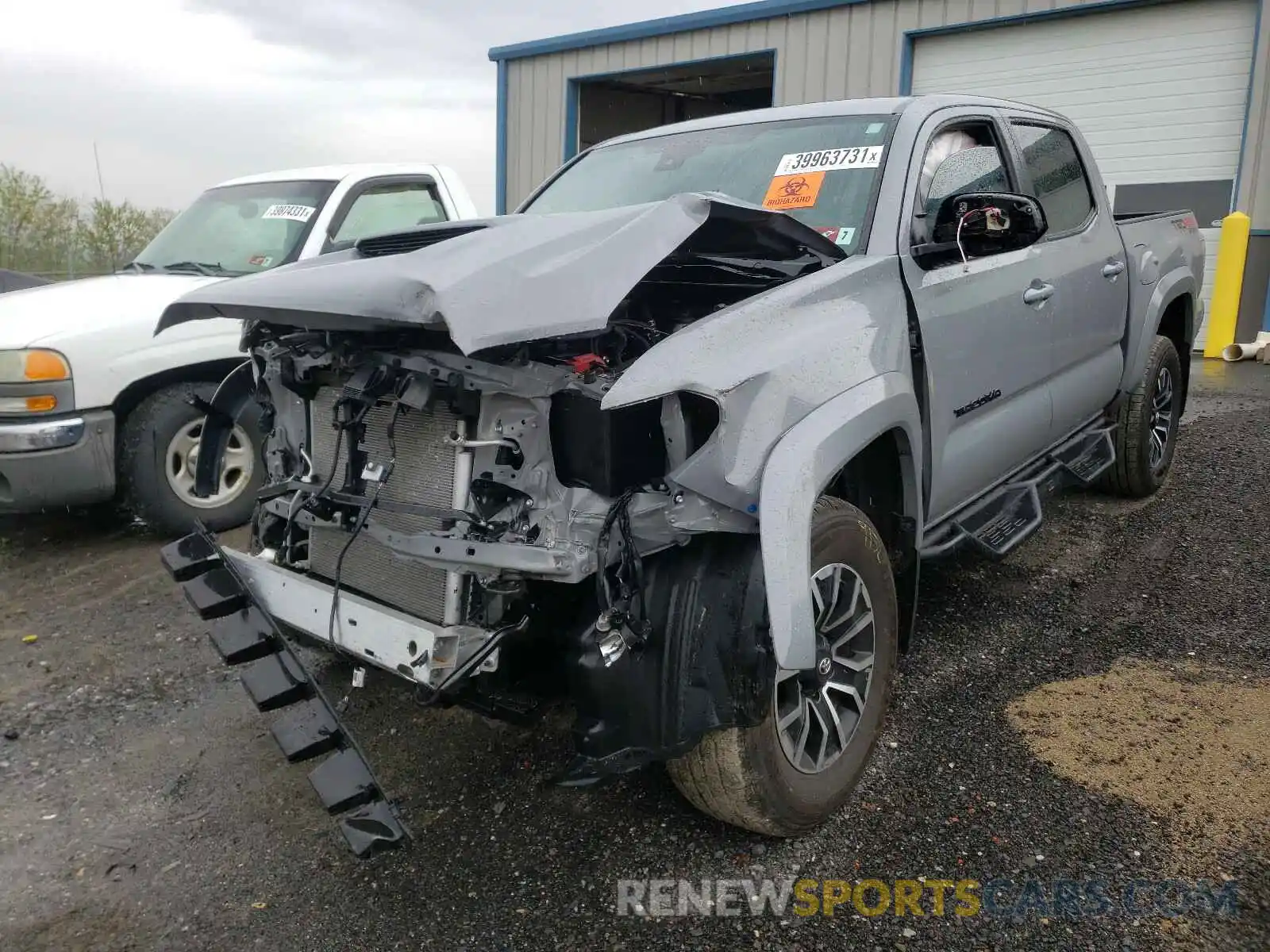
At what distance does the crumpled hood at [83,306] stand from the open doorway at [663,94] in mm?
9701

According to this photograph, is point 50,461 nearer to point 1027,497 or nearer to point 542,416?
point 542,416

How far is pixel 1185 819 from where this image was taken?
2684 millimetres

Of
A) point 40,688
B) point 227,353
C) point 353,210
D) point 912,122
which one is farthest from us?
point 353,210

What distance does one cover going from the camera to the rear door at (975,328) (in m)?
3.16

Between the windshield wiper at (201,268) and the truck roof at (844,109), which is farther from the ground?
the truck roof at (844,109)

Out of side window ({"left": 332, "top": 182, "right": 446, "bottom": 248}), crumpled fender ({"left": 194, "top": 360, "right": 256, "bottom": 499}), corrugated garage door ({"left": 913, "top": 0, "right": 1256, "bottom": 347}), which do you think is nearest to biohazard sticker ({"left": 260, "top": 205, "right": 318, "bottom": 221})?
side window ({"left": 332, "top": 182, "right": 446, "bottom": 248})

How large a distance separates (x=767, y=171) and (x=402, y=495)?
1.80m

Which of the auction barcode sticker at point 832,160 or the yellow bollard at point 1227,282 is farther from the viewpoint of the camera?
the yellow bollard at point 1227,282

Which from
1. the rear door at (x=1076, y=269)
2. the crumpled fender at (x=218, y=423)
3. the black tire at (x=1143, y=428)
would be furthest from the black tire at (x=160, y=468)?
the black tire at (x=1143, y=428)

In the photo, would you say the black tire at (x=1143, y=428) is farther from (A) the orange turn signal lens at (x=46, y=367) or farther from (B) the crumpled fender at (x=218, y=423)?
(A) the orange turn signal lens at (x=46, y=367)

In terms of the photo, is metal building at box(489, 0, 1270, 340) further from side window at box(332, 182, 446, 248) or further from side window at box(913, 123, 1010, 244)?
side window at box(913, 123, 1010, 244)

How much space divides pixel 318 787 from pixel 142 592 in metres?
2.70

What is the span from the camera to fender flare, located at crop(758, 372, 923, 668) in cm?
213

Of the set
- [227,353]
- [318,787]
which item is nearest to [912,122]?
[318,787]
